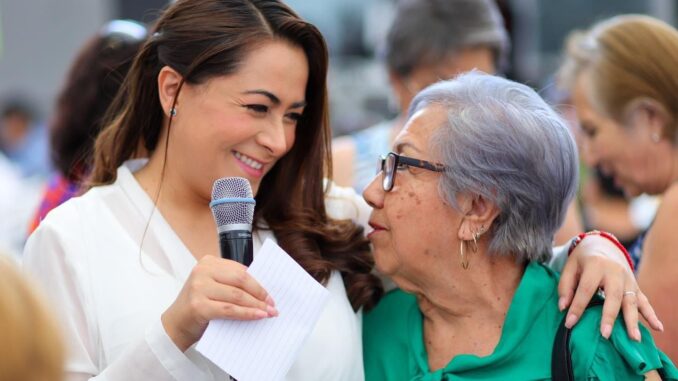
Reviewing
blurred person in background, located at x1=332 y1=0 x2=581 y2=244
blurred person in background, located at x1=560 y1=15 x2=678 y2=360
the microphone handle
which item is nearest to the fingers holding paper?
the microphone handle

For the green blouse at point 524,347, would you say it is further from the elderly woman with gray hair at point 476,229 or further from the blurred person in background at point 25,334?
the blurred person in background at point 25,334

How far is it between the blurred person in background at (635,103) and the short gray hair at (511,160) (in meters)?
0.51

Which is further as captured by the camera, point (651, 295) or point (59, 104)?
point (59, 104)

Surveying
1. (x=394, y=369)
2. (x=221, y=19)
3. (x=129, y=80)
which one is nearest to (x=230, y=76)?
(x=221, y=19)

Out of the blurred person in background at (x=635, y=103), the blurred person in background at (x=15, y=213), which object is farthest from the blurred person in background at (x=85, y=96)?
Answer: the blurred person in background at (x=635, y=103)

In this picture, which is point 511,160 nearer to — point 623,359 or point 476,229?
point 476,229

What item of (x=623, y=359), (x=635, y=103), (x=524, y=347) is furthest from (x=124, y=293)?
(x=635, y=103)

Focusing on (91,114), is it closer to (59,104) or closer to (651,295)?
(59,104)

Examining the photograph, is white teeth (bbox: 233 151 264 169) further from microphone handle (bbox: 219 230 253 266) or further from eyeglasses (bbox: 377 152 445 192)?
microphone handle (bbox: 219 230 253 266)

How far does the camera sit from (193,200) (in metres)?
2.84

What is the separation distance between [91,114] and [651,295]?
224 cm

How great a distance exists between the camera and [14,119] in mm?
11414

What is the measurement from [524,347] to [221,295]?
97 cm

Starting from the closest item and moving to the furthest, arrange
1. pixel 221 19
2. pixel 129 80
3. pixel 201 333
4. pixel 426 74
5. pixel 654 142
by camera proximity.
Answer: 1. pixel 201 333
2. pixel 221 19
3. pixel 129 80
4. pixel 654 142
5. pixel 426 74
